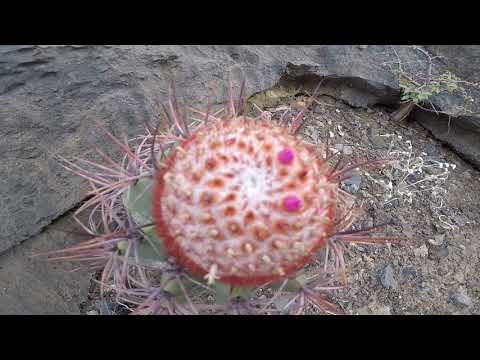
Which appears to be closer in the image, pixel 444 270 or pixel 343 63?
pixel 444 270

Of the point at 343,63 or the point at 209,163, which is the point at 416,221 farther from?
the point at 209,163

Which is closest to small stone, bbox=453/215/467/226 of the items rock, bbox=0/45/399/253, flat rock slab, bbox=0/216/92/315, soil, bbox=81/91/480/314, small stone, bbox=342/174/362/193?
soil, bbox=81/91/480/314

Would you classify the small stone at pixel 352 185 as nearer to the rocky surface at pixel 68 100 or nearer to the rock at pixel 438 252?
the rock at pixel 438 252

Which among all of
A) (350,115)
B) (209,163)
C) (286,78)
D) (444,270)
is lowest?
(444,270)

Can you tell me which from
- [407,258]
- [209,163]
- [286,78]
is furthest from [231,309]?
[286,78]

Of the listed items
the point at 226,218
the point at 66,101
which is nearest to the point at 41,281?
the point at 66,101

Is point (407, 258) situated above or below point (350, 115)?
below

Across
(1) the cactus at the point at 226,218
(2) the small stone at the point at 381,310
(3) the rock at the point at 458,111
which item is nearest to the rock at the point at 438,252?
(2) the small stone at the point at 381,310
